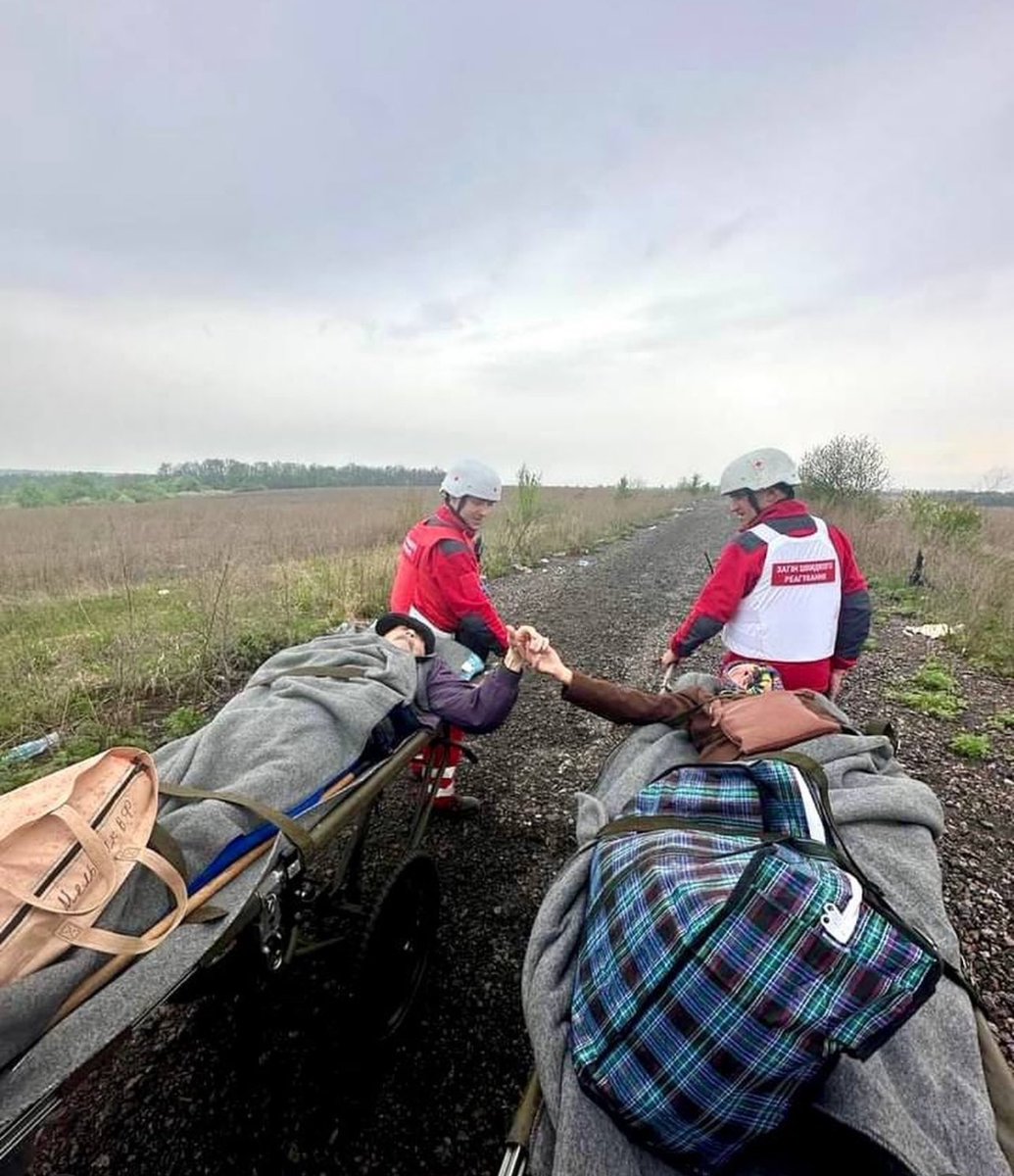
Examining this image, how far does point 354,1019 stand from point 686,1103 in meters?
1.26

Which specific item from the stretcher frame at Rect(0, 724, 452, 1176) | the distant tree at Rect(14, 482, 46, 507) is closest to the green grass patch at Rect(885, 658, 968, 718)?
the stretcher frame at Rect(0, 724, 452, 1176)

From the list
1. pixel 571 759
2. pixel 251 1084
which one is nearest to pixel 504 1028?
pixel 251 1084

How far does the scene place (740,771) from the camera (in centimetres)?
162

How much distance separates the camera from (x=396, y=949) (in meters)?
2.05

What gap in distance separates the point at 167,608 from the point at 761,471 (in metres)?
7.89

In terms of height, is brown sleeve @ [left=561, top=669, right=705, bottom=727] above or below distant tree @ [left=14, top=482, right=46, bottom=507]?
below

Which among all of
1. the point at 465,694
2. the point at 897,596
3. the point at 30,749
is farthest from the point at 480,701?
the point at 897,596

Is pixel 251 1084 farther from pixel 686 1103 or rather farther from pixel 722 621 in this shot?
pixel 722 621

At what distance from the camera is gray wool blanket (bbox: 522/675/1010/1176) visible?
1021mm

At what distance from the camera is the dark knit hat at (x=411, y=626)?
119 inches

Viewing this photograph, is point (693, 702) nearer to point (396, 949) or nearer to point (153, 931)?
point (396, 949)

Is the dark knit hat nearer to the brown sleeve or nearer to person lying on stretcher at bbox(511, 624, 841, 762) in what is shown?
person lying on stretcher at bbox(511, 624, 841, 762)

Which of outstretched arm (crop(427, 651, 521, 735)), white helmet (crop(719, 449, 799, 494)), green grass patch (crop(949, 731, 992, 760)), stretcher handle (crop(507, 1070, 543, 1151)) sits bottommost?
green grass patch (crop(949, 731, 992, 760))

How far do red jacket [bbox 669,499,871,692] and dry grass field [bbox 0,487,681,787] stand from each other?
4057 millimetres
